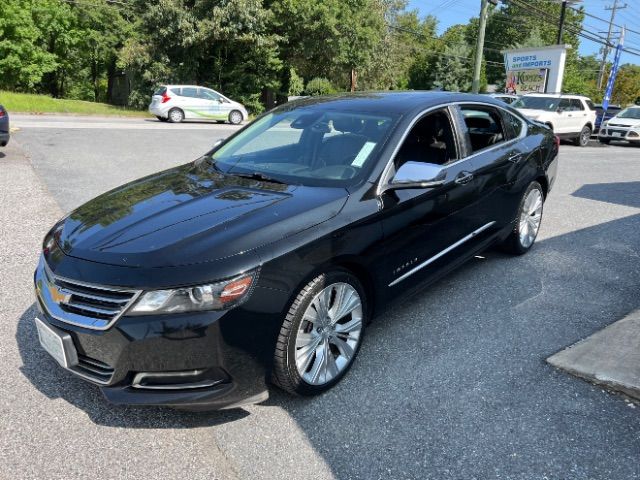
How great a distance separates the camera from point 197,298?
8.16ft

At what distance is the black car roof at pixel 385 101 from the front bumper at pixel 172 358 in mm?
2075

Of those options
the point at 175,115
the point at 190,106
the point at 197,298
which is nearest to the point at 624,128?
the point at 190,106

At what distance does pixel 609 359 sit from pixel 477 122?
2171mm

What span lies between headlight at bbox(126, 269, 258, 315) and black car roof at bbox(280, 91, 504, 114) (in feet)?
6.42

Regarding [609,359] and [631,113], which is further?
[631,113]

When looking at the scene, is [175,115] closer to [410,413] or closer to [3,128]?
[3,128]

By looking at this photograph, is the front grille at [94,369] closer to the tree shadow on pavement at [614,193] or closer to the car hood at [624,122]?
the tree shadow on pavement at [614,193]

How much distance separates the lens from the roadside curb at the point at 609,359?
3213 mm

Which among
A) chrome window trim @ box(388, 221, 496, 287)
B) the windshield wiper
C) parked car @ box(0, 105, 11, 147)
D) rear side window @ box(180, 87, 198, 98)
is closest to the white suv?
rear side window @ box(180, 87, 198, 98)

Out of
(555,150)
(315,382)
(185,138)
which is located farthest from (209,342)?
(185,138)

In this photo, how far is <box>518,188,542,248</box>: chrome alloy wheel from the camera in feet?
17.5

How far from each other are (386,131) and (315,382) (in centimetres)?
173

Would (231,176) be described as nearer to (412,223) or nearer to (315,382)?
(412,223)

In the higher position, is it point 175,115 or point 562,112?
point 562,112
